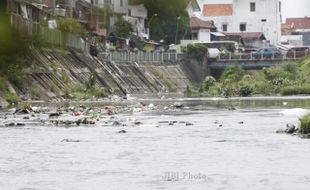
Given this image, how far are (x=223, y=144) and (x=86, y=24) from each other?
290 ft

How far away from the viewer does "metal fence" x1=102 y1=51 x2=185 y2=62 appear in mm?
107438

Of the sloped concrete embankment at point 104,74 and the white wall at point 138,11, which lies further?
the white wall at point 138,11

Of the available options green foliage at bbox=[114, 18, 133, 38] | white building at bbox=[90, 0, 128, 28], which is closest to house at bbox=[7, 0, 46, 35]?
green foliage at bbox=[114, 18, 133, 38]

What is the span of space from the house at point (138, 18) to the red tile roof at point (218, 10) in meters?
30.2

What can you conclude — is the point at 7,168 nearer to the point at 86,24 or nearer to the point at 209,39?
the point at 86,24

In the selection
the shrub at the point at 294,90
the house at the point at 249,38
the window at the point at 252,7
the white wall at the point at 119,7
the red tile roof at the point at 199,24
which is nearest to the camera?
the shrub at the point at 294,90

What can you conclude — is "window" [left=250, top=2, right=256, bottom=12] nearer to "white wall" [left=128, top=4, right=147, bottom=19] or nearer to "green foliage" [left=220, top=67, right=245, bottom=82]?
"white wall" [left=128, top=4, right=147, bottom=19]

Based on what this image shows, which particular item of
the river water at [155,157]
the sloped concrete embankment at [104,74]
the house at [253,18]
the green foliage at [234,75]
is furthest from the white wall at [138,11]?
the river water at [155,157]

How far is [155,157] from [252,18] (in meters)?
139

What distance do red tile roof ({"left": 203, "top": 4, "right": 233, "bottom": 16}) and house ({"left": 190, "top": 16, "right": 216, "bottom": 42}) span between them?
39.6 feet

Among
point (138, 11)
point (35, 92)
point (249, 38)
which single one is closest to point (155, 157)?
point (35, 92)

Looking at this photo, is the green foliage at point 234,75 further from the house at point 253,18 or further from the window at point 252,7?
the window at point 252,7

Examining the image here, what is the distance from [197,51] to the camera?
13075 centimetres

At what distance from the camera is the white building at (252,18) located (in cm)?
16388
